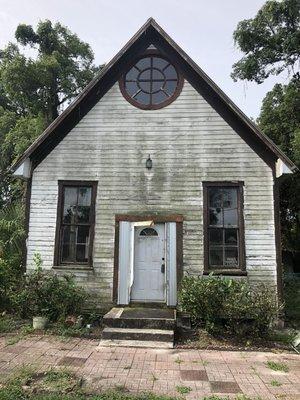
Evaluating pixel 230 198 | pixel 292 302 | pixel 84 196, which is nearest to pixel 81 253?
pixel 84 196

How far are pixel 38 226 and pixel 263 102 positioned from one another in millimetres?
15030

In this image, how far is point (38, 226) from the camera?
1085 centimetres

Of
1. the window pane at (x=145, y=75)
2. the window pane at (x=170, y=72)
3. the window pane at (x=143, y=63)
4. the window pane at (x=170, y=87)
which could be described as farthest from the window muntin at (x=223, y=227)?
the window pane at (x=143, y=63)

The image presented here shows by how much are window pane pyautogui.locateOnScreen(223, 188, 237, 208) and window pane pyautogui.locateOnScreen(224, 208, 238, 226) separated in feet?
0.43

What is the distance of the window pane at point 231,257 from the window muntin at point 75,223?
351cm

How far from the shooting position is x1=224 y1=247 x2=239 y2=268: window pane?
1038 cm

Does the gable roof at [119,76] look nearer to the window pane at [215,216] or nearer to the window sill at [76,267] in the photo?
the window pane at [215,216]

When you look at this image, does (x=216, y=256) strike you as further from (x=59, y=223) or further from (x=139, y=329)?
(x=59, y=223)

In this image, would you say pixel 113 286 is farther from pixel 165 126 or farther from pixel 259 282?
pixel 165 126

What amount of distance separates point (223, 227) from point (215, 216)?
0.36 m

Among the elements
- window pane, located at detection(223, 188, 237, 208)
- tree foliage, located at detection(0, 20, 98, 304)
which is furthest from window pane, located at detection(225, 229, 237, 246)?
tree foliage, located at detection(0, 20, 98, 304)

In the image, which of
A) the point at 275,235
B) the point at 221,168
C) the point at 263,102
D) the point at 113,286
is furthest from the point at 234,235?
the point at 263,102

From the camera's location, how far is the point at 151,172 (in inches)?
430

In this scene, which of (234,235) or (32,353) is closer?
(32,353)
